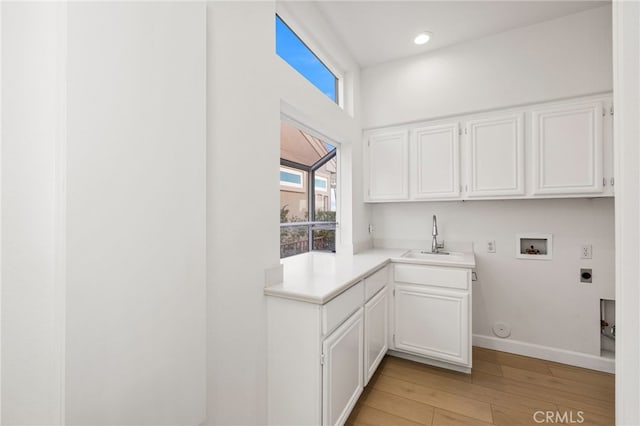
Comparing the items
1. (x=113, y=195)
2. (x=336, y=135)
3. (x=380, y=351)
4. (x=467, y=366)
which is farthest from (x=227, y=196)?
(x=467, y=366)

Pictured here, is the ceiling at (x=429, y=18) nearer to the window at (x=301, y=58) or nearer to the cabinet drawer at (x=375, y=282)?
the window at (x=301, y=58)

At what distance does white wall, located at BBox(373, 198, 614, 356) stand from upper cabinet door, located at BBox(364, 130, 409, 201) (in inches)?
16.3

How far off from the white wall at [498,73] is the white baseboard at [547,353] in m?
2.09

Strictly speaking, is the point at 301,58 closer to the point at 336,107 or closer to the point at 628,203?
the point at 336,107

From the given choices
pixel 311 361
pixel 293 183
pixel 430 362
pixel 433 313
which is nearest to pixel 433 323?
pixel 433 313

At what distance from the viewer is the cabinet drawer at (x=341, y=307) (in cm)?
141

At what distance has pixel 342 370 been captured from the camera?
62.2 inches

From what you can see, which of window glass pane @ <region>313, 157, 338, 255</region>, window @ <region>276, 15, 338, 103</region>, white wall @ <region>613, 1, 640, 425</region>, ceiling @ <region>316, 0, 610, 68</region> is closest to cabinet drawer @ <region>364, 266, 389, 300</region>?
window glass pane @ <region>313, 157, 338, 255</region>

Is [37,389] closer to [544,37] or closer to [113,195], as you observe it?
[113,195]

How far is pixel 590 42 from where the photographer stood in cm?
219

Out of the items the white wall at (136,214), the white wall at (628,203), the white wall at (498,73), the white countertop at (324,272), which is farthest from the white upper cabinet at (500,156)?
the white wall at (628,203)

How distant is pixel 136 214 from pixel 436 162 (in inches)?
96.9

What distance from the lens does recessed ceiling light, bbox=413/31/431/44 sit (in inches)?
96.3

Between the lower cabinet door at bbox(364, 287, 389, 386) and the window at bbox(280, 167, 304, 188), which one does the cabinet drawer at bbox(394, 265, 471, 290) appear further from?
the window at bbox(280, 167, 304, 188)
